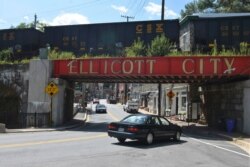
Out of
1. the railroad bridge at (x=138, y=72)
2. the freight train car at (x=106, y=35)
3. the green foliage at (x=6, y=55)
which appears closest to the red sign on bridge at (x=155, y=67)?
the railroad bridge at (x=138, y=72)

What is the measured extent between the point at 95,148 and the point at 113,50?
63.8 feet

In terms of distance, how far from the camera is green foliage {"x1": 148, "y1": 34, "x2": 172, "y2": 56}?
3219cm

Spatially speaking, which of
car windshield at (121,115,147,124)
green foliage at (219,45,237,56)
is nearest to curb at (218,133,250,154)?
car windshield at (121,115,147,124)

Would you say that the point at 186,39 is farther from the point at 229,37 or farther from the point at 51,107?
the point at 51,107

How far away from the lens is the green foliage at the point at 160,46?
106 feet

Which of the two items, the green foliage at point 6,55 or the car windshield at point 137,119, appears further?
the green foliage at point 6,55

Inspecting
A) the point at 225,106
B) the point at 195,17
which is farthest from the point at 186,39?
the point at 225,106

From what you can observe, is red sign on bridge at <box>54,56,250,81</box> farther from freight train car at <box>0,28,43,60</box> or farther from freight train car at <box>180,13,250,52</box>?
freight train car at <box>0,28,43,60</box>

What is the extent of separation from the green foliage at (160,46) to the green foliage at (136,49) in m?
0.70

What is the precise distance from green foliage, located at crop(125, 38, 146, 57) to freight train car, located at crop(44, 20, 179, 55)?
0.54 meters

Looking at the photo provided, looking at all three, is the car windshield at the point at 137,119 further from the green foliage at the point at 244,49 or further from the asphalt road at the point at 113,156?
the green foliage at the point at 244,49

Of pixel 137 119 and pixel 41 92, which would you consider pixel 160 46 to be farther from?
pixel 137 119

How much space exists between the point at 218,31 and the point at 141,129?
17554 millimetres

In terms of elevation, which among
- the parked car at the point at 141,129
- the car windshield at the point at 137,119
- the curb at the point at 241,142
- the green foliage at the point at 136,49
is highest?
the green foliage at the point at 136,49
